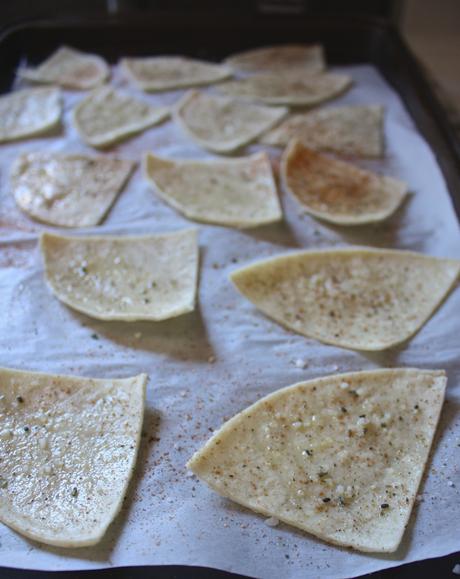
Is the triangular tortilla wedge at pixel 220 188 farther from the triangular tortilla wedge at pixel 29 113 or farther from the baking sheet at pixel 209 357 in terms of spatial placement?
the triangular tortilla wedge at pixel 29 113

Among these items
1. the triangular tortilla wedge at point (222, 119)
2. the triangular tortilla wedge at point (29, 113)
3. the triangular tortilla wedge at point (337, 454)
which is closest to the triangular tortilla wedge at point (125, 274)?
the triangular tortilla wedge at point (337, 454)

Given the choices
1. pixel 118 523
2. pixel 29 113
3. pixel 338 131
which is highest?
pixel 338 131

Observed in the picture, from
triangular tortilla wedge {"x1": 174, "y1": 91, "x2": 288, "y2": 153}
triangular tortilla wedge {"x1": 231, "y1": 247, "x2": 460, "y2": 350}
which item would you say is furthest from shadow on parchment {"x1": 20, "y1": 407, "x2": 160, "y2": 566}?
triangular tortilla wedge {"x1": 174, "y1": 91, "x2": 288, "y2": 153}

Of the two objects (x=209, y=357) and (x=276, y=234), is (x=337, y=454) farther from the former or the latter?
(x=276, y=234)

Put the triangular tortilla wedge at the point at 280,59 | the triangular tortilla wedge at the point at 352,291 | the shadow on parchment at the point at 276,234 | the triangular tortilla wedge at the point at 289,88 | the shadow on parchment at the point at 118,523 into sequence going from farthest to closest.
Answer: the triangular tortilla wedge at the point at 280,59 → the triangular tortilla wedge at the point at 289,88 → the shadow on parchment at the point at 276,234 → the triangular tortilla wedge at the point at 352,291 → the shadow on parchment at the point at 118,523

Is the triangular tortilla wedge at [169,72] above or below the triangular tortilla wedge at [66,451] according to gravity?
above

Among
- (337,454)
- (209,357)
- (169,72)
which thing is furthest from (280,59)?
(337,454)

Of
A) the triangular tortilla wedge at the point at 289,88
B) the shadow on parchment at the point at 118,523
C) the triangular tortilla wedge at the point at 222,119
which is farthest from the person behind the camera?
the triangular tortilla wedge at the point at 289,88
